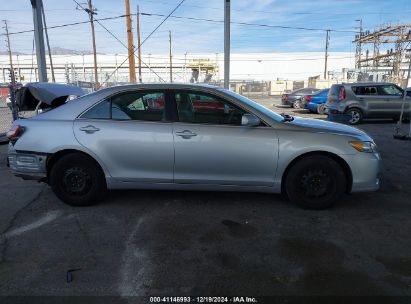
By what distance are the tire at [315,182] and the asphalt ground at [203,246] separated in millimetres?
150

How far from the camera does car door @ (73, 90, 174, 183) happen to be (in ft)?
14.7

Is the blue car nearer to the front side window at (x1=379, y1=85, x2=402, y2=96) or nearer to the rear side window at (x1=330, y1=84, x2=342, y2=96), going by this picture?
the rear side window at (x1=330, y1=84, x2=342, y2=96)

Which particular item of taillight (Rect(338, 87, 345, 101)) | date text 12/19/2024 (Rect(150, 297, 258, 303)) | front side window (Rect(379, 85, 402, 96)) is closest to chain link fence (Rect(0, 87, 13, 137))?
date text 12/19/2024 (Rect(150, 297, 258, 303))

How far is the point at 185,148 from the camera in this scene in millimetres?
4449

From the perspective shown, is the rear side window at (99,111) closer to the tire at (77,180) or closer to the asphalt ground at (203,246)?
the tire at (77,180)

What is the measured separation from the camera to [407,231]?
401cm

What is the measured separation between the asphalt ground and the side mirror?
1.08 metres

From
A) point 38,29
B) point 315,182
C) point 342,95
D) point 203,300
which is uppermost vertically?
point 38,29

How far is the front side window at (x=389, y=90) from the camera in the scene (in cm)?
1368

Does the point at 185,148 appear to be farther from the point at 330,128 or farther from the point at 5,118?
the point at 5,118

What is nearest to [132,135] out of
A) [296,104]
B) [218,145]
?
[218,145]

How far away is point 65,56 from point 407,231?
85113 mm

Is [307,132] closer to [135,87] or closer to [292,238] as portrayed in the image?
[292,238]

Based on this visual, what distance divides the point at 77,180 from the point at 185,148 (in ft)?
4.74
